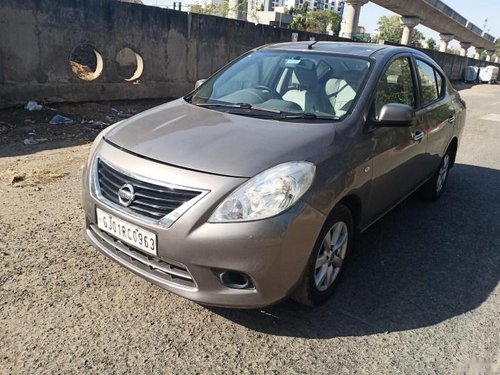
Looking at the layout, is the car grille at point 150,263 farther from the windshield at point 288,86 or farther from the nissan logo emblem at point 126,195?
the windshield at point 288,86

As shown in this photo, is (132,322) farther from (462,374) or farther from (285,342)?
(462,374)

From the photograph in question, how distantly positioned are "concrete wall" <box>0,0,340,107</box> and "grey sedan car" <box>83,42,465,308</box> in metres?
4.65

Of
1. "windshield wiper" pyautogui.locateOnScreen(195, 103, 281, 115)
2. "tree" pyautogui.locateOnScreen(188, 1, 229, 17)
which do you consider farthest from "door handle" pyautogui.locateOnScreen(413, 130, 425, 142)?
"tree" pyautogui.locateOnScreen(188, 1, 229, 17)

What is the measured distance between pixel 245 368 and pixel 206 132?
4.64 ft

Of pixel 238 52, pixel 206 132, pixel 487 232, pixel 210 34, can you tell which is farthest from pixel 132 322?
pixel 238 52

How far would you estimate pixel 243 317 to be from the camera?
274 centimetres

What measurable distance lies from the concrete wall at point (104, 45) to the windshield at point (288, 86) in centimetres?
457

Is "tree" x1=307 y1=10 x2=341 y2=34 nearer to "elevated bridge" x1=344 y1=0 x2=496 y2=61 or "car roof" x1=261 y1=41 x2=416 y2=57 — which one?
"elevated bridge" x1=344 y1=0 x2=496 y2=61

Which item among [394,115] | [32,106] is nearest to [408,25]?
[32,106]

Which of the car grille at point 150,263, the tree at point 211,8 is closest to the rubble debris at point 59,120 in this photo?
the car grille at point 150,263

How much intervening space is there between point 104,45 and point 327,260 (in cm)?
697

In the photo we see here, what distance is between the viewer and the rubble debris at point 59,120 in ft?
23.0

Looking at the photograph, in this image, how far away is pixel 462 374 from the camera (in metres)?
2.42

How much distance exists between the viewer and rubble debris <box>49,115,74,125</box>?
7.01m
